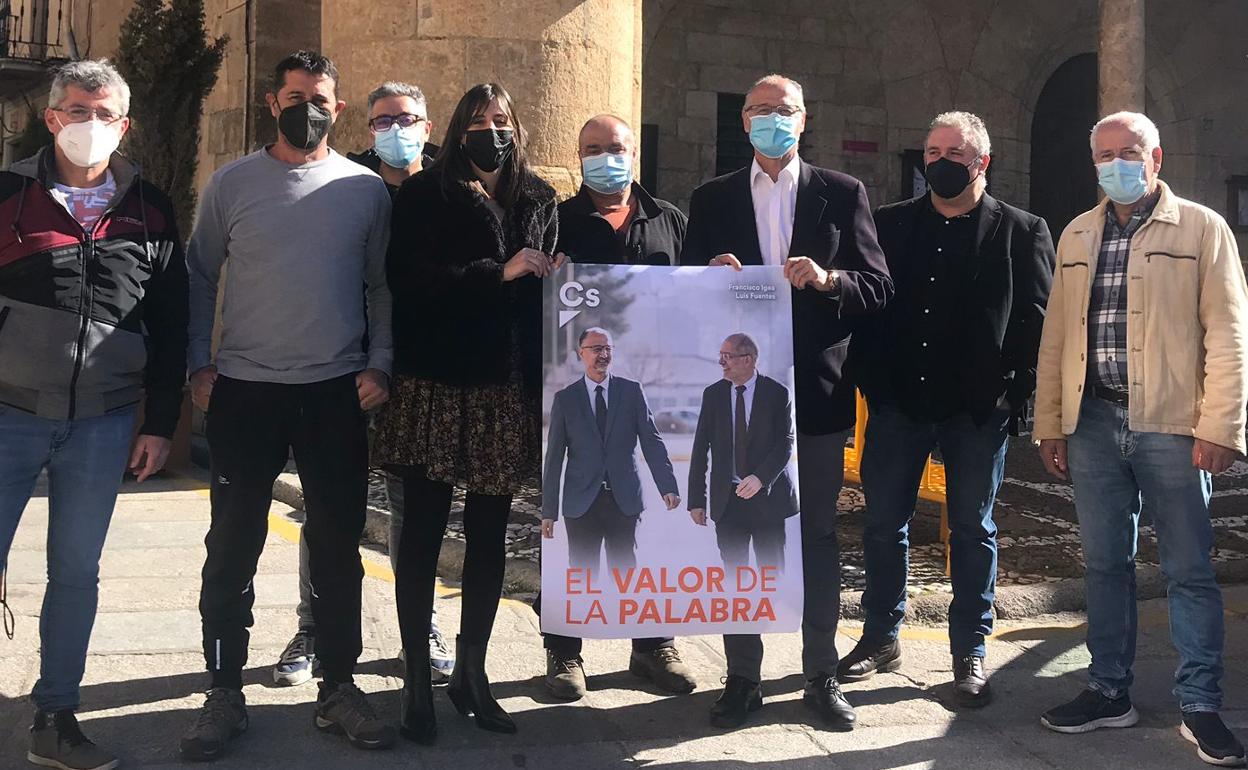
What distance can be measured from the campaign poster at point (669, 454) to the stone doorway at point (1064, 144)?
40.0ft

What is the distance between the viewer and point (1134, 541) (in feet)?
13.8

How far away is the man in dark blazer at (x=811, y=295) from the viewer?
412 centimetres

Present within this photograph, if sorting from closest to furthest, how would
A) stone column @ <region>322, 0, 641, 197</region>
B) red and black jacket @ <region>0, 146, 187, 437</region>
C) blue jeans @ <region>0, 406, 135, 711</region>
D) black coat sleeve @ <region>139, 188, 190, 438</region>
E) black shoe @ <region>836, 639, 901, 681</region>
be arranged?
red and black jacket @ <region>0, 146, 187, 437</region>
blue jeans @ <region>0, 406, 135, 711</region>
black coat sleeve @ <region>139, 188, 190, 438</region>
black shoe @ <region>836, 639, 901, 681</region>
stone column @ <region>322, 0, 641, 197</region>

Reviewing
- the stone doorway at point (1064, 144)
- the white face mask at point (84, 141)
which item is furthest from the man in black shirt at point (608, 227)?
the stone doorway at point (1064, 144)

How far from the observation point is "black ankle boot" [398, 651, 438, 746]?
3854 mm

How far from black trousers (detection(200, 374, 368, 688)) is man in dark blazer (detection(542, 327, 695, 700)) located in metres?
0.61

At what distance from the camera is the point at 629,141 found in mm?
4152

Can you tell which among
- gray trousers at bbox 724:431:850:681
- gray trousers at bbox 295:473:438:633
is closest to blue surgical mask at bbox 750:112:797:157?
gray trousers at bbox 724:431:850:681

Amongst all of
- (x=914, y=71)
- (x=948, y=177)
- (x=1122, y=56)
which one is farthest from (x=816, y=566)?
(x=914, y=71)

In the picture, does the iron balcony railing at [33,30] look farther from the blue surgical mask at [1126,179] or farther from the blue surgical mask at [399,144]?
the blue surgical mask at [1126,179]

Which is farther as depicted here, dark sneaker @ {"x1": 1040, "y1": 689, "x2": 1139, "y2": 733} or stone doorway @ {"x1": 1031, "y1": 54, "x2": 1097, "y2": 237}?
stone doorway @ {"x1": 1031, "y1": 54, "x2": 1097, "y2": 237}

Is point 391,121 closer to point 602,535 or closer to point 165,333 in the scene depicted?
point 165,333

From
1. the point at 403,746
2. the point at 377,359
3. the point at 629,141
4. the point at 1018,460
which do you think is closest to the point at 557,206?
the point at 629,141

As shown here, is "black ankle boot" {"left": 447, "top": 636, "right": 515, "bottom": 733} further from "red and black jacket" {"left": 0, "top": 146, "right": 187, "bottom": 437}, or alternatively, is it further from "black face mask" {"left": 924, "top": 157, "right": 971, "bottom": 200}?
"black face mask" {"left": 924, "top": 157, "right": 971, "bottom": 200}
